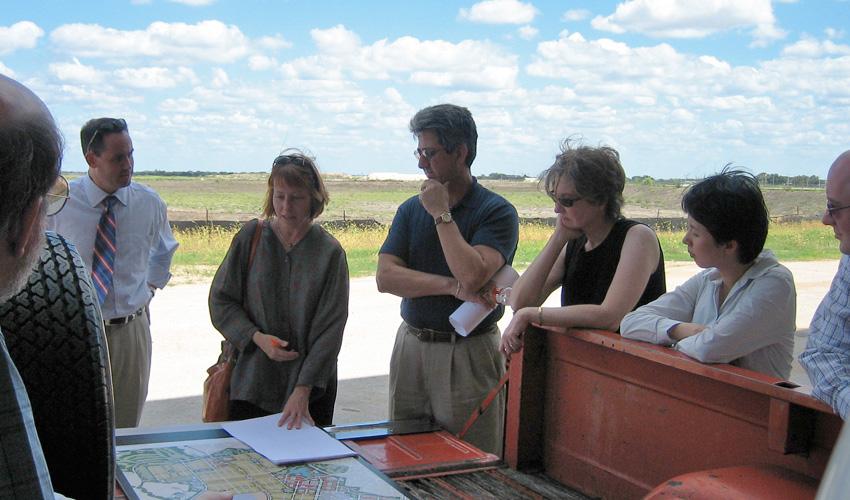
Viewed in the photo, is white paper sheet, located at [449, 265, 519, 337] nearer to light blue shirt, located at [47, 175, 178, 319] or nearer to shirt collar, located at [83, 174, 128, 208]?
light blue shirt, located at [47, 175, 178, 319]

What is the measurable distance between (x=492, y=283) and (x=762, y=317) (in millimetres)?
1301

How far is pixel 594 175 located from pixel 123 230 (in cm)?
262

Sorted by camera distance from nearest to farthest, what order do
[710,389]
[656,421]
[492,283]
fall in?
1. [710,389]
2. [656,421]
3. [492,283]

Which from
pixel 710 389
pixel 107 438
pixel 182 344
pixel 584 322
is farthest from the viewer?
pixel 182 344

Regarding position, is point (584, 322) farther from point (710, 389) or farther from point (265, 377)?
point (265, 377)

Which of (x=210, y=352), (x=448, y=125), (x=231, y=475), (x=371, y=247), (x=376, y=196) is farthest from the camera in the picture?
(x=376, y=196)

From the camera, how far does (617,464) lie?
112 inches

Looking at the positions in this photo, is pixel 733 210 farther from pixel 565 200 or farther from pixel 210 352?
pixel 210 352

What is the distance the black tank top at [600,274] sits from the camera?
3.32 meters

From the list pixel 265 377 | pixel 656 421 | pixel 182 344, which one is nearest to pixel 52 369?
pixel 265 377

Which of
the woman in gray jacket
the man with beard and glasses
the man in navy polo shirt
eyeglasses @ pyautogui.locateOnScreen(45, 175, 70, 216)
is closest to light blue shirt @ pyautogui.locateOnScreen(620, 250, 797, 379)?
the man in navy polo shirt

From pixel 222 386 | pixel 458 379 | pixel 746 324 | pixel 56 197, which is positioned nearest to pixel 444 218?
pixel 458 379

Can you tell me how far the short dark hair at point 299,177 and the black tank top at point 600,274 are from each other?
1.13 m

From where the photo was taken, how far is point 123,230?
4.59 m
